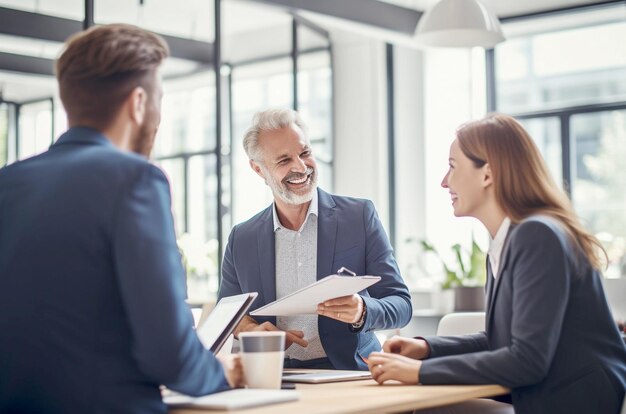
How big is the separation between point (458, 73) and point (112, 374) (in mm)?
6683

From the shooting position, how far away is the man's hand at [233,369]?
6.15 feet

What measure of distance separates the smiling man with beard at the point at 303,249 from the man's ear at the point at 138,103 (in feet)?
3.91

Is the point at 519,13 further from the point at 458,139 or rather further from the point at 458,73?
the point at 458,139

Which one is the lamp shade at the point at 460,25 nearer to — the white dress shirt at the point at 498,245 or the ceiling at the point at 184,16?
the ceiling at the point at 184,16

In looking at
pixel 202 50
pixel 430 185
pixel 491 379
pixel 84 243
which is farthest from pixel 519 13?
pixel 84 243

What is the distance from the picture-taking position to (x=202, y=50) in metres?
6.66

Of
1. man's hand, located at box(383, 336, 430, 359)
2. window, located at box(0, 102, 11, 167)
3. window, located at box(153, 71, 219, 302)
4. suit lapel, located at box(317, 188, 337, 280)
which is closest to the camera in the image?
man's hand, located at box(383, 336, 430, 359)

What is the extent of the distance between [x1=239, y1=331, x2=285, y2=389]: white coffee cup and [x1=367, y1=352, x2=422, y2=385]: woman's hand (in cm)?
33

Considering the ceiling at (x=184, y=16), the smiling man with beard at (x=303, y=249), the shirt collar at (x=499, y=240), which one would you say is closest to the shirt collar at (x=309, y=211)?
the smiling man with beard at (x=303, y=249)

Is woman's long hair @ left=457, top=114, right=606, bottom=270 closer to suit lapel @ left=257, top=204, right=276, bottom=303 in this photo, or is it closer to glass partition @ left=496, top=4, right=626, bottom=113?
suit lapel @ left=257, top=204, right=276, bottom=303

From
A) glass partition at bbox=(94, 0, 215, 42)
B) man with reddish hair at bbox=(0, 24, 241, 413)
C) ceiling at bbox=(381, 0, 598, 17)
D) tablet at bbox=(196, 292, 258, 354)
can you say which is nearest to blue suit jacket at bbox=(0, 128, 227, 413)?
Answer: man with reddish hair at bbox=(0, 24, 241, 413)

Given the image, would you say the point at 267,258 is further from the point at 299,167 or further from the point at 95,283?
the point at 95,283

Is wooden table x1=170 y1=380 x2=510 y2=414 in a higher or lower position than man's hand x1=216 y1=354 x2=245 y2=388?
lower

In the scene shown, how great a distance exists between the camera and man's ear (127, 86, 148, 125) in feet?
5.55
